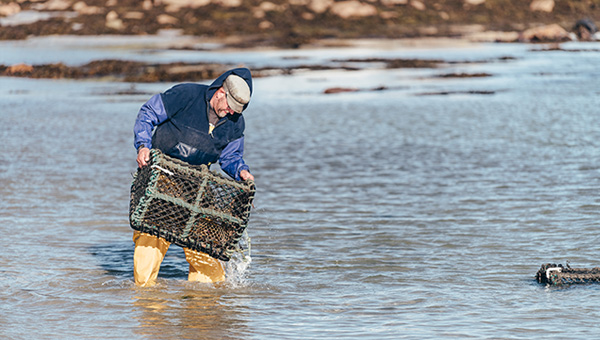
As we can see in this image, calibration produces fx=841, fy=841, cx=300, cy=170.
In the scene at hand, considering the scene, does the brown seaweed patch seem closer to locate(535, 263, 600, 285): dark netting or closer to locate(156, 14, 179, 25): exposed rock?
locate(156, 14, 179, 25): exposed rock

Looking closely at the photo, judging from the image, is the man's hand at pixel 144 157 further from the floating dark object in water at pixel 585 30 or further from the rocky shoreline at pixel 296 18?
the floating dark object in water at pixel 585 30

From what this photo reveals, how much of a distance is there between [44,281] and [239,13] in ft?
181

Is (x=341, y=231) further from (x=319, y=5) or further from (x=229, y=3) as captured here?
(x=229, y=3)

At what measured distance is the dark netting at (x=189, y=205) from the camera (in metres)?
6.22

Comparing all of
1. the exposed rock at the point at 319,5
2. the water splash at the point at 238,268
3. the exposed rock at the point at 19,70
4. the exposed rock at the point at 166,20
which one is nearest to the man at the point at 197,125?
the water splash at the point at 238,268

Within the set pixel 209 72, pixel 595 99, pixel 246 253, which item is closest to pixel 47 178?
pixel 246 253

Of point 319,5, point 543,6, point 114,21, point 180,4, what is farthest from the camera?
point 543,6

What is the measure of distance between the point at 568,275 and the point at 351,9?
55.7m

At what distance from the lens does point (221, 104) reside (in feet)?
20.6

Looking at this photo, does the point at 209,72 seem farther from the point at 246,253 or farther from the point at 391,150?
the point at 246,253

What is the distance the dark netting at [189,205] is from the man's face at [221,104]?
44cm

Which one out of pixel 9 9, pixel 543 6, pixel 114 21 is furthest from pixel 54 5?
pixel 543 6

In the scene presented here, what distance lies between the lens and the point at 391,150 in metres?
15.8

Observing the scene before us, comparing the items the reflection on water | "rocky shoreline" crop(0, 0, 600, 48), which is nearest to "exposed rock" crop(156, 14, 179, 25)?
"rocky shoreline" crop(0, 0, 600, 48)
